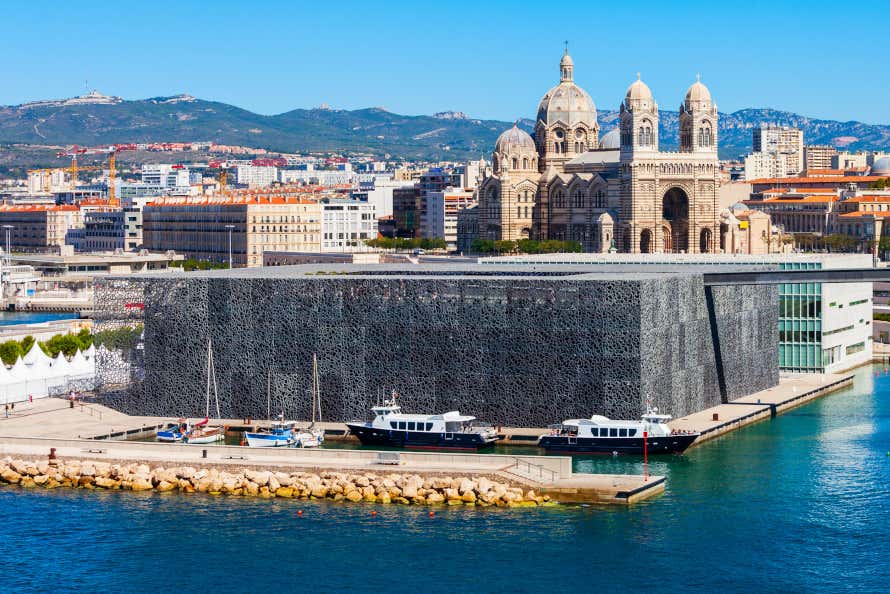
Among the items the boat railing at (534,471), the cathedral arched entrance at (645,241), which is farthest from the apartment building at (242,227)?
the boat railing at (534,471)

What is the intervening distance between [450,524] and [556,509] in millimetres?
2953

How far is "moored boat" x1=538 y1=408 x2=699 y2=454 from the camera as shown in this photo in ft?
161

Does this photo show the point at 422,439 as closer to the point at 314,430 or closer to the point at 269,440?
the point at 314,430

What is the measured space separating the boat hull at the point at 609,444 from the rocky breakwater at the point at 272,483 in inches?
198

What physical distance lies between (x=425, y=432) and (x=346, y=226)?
327 feet

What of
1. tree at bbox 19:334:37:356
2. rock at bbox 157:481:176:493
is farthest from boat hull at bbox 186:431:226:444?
tree at bbox 19:334:37:356

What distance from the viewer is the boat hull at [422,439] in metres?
49.6

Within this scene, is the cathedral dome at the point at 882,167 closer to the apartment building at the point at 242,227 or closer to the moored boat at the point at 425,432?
the apartment building at the point at 242,227

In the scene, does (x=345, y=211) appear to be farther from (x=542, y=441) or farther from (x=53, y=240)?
(x=542, y=441)

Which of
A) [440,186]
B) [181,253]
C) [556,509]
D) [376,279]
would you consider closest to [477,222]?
[181,253]

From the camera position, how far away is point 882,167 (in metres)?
182

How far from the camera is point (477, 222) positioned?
135500 millimetres

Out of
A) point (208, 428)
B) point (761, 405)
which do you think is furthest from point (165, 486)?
point (761, 405)

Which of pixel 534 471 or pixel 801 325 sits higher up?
pixel 801 325
